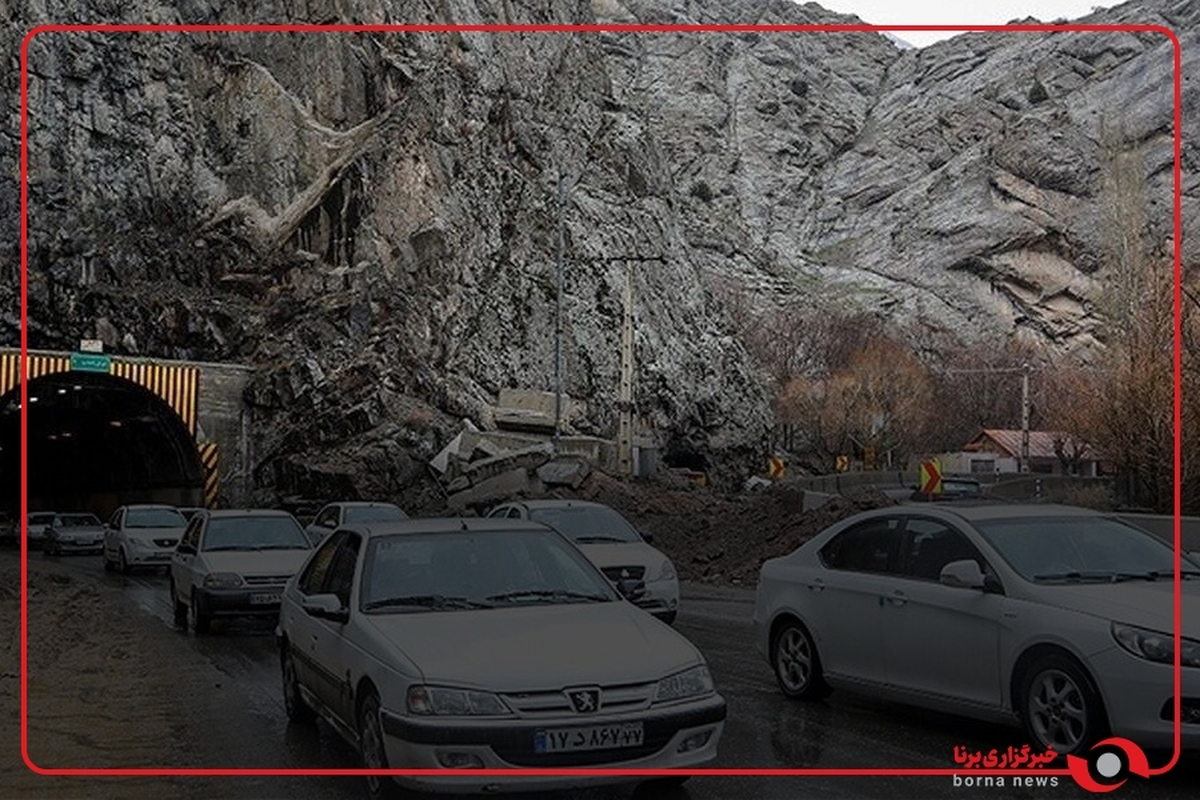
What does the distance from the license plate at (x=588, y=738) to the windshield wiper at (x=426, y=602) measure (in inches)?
57.0

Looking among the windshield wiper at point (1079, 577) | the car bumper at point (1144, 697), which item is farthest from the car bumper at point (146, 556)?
the car bumper at point (1144, 697)

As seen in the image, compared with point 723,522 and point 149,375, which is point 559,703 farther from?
point 149,375

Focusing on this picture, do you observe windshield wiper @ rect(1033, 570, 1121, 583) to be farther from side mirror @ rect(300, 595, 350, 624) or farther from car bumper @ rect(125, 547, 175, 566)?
car bumper @ rect(125, 547, 175, 566)

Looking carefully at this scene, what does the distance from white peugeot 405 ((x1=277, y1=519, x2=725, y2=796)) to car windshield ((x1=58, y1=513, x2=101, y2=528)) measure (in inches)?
1305

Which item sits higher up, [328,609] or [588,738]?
[328,609]

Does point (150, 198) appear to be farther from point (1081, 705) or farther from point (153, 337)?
point (1081, 705)

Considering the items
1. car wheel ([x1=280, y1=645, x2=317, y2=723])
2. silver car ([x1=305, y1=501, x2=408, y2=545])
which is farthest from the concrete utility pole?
car wheel ([x1=280, y1=645, x2=317, y2=723])

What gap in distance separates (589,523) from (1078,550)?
30.6 feet

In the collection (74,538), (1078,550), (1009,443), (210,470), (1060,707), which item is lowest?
(74,538)

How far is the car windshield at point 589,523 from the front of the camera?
16516 millimetres

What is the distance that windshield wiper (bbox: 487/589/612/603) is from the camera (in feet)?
24.8

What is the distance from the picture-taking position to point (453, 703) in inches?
244

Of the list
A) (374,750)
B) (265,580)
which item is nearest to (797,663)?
(374,750)

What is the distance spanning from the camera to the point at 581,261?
61.8 metres
